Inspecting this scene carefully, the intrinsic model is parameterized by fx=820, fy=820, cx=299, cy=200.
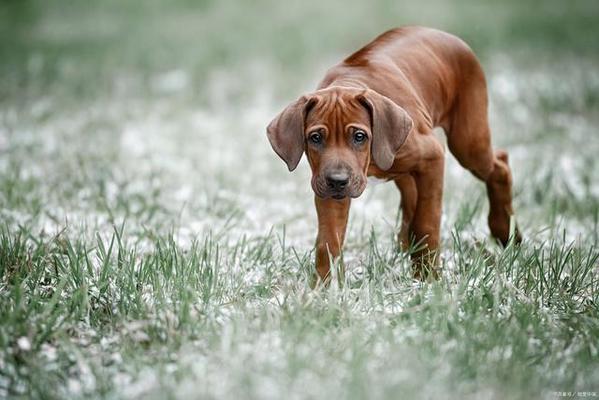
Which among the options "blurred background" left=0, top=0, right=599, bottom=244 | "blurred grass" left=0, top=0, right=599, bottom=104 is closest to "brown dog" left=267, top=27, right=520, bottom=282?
"blurred background" left=0, top=0, right=599, bottom=244

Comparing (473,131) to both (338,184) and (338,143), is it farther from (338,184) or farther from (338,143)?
(338,184)

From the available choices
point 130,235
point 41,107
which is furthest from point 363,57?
point 41,107

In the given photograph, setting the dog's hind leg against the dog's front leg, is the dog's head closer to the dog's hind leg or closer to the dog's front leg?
the dog's front leg

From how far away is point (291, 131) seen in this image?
4391 mm

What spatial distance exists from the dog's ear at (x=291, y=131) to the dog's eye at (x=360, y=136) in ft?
0.93

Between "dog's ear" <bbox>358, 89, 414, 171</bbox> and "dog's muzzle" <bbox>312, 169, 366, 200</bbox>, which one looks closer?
"dog's muzzle" <bbox>312, 169, 366, 200</bbox>

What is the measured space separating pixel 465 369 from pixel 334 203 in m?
1.44

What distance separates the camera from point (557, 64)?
450 inches

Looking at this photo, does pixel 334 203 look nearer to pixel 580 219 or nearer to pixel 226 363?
pixel 226 363

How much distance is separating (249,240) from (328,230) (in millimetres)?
→ 812

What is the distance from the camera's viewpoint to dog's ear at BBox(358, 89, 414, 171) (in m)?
4.33

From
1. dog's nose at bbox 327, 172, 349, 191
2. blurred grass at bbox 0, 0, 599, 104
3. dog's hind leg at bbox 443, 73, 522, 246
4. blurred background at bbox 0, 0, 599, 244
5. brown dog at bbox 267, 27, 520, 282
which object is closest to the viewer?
dog's nose at bbox 327, 172, 349, 191

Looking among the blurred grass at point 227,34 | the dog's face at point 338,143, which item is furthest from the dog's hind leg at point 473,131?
the blurred grass at point 227,34

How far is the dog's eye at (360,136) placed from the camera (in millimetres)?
4312
